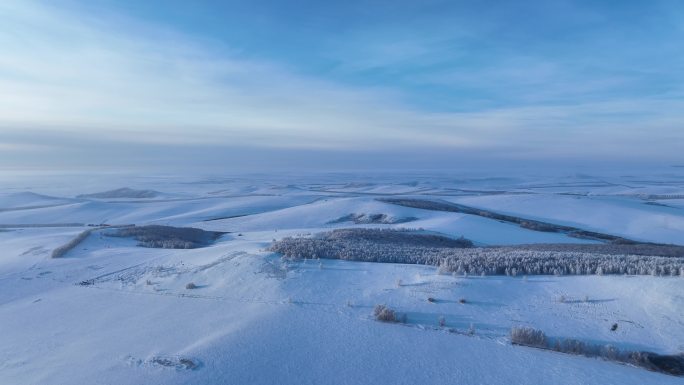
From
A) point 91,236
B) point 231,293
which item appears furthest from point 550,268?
point 91,236

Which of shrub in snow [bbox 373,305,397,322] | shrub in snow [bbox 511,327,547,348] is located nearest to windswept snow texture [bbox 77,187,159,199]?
shrub in snow [bbox 373,305,397,322]

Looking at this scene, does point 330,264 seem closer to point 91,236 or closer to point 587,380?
point 587,380

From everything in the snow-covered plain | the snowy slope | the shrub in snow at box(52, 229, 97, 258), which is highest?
the snow-covered plain

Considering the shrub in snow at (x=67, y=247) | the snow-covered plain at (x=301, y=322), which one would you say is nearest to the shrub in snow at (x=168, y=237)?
the shrub in snow at (x=67, y=247)

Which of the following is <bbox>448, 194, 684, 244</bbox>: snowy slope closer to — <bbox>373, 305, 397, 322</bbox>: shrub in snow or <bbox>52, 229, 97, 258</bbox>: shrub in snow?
<bbox>373, 305, 397, 322</bbox>: shrub in snow

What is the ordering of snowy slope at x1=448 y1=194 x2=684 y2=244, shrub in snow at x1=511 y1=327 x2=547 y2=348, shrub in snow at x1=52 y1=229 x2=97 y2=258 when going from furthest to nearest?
snowy slope at x1=448 y1=194 x2=684 y2=244
shrub in snow at x1=52 y1=229 x2=97 y2=258
shrub in snow at x1=511 y1=327 x2=547 y2=348

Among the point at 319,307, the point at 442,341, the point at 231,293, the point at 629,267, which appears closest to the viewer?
the point at 442,341

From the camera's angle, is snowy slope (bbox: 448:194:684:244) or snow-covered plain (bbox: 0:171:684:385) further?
snowy slope (bbox: 448:194:684:244)

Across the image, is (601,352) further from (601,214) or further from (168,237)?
(601,214)

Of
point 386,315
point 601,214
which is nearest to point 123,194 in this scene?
point 601,214

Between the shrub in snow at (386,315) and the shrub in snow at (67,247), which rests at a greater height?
the shrub in snow at (386,315)

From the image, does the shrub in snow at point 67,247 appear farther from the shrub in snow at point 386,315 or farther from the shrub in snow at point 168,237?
the shrub in snow at point 386,315
